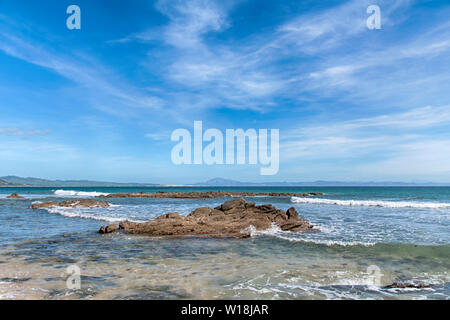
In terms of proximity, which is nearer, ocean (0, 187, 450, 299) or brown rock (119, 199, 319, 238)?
ocean (0, 187, 450, 299)

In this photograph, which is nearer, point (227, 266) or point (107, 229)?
point (227, 266)

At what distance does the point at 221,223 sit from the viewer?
1577 cm

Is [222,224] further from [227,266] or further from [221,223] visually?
[227,266]

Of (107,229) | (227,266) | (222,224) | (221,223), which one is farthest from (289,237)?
(107,229)

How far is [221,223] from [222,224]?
0.87 feet

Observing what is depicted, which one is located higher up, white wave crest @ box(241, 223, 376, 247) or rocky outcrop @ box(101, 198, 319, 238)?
rocky outcrop @ box(101, 198, 319, 238)

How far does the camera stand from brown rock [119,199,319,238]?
14.6 m

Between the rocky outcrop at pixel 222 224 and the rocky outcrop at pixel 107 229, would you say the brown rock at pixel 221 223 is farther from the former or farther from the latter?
the rocky outcrop at pixel 107 229

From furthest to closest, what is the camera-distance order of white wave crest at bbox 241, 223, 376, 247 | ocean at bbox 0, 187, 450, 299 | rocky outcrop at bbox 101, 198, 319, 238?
rocky outcrop at bbox 101, 198, 319, 238
white wave crest at bbox 241, 223, 376, 247
ocean at bbox 0, 187, 450, 299

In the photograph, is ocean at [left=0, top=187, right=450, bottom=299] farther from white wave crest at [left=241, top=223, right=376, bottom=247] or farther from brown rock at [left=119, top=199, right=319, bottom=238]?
brown rock at [left=119, top=199, right=319, bottom=238]

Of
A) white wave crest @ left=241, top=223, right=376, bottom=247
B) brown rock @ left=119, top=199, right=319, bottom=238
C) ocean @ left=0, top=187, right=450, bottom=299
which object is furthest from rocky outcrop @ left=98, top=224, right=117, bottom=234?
white wave crest @ left=241, top=223, right=376, bottom=247

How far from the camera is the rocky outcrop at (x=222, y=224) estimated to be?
14.6m

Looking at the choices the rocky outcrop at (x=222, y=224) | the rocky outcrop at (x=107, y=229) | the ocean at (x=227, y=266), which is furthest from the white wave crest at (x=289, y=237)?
the rocky outcrop at (x=107, y=229)
